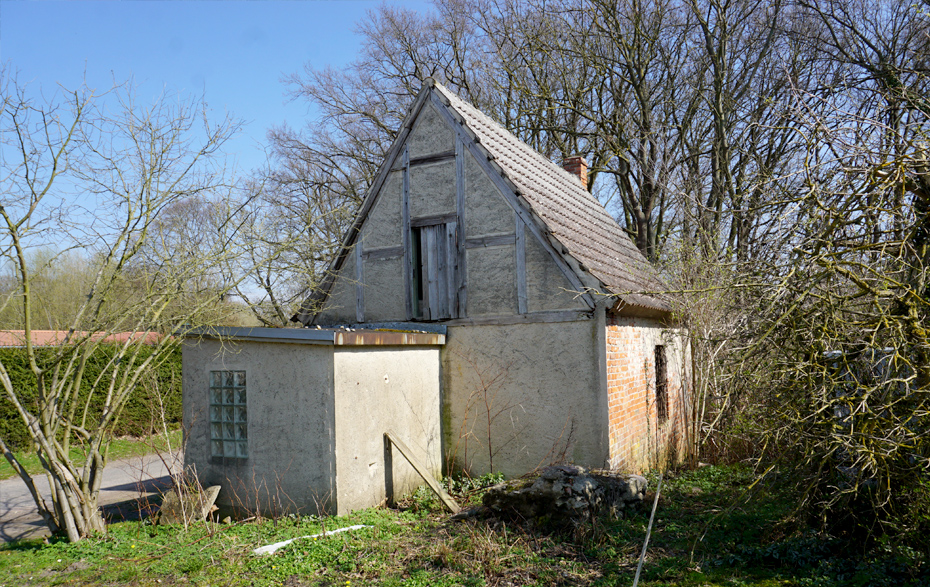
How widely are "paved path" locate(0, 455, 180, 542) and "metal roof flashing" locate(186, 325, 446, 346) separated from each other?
1.76m

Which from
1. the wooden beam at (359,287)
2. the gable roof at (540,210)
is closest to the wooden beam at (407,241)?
the gable roof at (540,210)

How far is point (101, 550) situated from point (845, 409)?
772cm

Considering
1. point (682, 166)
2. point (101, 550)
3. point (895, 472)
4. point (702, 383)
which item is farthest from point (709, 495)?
point (682, 166)

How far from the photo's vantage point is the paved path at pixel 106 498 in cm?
847

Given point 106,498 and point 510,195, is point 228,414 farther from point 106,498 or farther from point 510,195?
point 510,195

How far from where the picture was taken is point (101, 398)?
53.4 feet

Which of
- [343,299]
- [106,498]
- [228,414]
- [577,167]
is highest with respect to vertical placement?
[577,167]

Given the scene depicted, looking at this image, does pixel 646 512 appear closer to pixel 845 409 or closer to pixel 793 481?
pixel 793 481

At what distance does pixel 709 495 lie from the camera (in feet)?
27.6

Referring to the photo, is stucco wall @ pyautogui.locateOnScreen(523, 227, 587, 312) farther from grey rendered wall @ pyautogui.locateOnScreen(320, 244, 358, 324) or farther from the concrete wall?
grey rendered wall @ pyautogui.locateOnScreen(320, 244, 358, 324)

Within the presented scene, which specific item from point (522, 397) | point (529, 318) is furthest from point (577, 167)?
point (522, 397)

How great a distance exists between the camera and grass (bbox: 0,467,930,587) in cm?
552

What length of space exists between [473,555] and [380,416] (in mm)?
2712

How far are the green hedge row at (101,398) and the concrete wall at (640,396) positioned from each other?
8.06m
